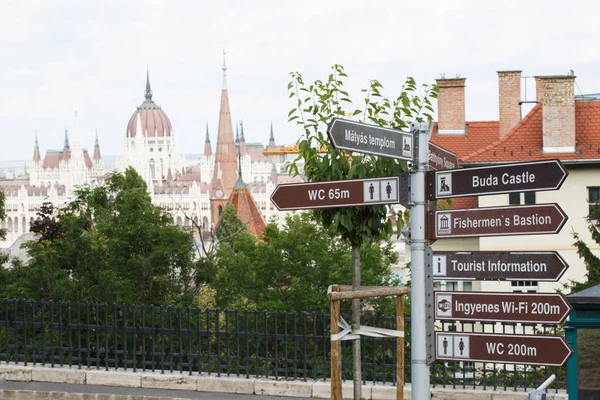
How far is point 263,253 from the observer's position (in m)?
29.5

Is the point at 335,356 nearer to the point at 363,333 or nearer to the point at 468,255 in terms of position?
the point at 363,333

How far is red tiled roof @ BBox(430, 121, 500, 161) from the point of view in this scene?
3928 cm

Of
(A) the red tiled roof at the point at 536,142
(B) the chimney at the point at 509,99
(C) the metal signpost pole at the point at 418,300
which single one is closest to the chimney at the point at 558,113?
(A) the red tiled roof at the point at 536,142

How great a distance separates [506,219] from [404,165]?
123 inches

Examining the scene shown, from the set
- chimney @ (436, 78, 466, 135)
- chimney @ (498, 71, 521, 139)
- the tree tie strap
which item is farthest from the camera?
chimney @ (498, 71, 521, 139)

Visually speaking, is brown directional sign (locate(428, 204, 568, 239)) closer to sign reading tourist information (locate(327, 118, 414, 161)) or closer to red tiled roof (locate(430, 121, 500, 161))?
sign reading tourist information (locate(327, 118, 414, 161))

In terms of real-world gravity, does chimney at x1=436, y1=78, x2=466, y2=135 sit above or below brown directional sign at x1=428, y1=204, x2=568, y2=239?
above

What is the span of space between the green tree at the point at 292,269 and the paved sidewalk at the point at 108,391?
47.8 feet

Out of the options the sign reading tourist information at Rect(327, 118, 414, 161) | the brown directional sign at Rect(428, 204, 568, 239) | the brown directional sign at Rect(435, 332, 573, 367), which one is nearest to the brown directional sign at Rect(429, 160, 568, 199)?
the brown directional sign at Rect(428, 204, 568, 239)

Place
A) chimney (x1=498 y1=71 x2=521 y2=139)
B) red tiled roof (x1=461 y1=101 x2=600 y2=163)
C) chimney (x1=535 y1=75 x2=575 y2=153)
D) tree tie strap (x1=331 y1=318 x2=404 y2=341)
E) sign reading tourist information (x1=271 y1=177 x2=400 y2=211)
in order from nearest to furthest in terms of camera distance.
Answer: sign reading tourist information (x1=271 y1=177 x2=400 y2=211) < tree tie strap (x1=331 y1=318 x2=404 y2=341) < red tiled roof (x1=461 y1=101 x2=600 y2=163) < chimney (x1=535 y1=75 x2=575 y2=153) < chimney (x1=498 y1=71 x2=521 y2=139)

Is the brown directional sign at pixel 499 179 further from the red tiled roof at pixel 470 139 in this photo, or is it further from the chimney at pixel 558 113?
the red tiled roof at pixel 470 139

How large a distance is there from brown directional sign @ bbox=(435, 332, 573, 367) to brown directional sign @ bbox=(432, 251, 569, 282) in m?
0.36

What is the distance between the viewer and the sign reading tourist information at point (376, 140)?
6316 millimetres

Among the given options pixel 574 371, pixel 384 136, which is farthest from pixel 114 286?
pixel 384 136
